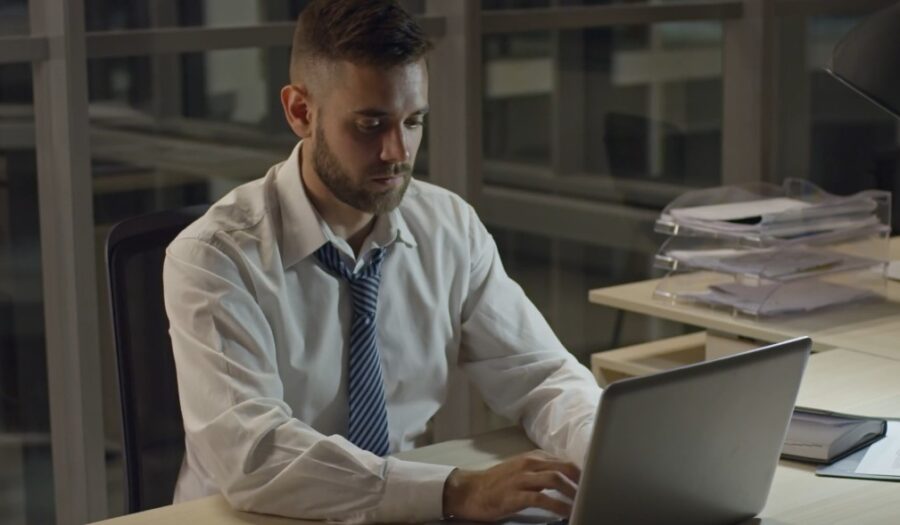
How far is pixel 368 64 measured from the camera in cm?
196

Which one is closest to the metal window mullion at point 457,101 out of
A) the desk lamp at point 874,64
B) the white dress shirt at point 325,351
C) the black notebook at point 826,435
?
the desk lamp at point 874,64

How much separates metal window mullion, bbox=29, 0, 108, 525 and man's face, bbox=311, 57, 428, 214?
3.75 ft

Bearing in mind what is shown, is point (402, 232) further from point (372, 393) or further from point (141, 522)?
point (141, 522)

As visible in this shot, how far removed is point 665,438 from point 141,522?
67cm

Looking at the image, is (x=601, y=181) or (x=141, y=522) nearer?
(x=141, y=522)

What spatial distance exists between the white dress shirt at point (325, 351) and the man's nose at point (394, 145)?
140 millimetres

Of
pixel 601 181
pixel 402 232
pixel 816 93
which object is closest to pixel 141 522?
pixel 402 232

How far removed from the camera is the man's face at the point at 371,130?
77.2 inches

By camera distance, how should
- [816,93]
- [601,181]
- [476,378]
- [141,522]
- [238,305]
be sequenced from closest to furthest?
[141,522]
[238,305]
[476,378]
[601,181]
[816,93]

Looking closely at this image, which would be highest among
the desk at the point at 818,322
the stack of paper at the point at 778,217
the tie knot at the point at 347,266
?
the tie knot at the point at 347,266

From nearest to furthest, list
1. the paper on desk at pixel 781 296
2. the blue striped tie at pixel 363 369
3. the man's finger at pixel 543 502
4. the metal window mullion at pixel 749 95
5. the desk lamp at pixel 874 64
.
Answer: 1. the man's finger at pixel 543 502
2. the blue striped tie at pixel 363 369
3. the desk lamp at pixel 874 64
4. the paper on desk at pixel 781 296
5. the metal window mullion at pixel 749 95

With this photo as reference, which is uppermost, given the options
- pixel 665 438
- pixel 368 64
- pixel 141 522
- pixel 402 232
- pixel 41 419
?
pixel 368 64

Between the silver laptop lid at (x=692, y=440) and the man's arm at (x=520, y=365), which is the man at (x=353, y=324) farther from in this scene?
the silver laptop lid at (x=692, y=440)

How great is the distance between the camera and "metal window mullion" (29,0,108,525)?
9.70ft
